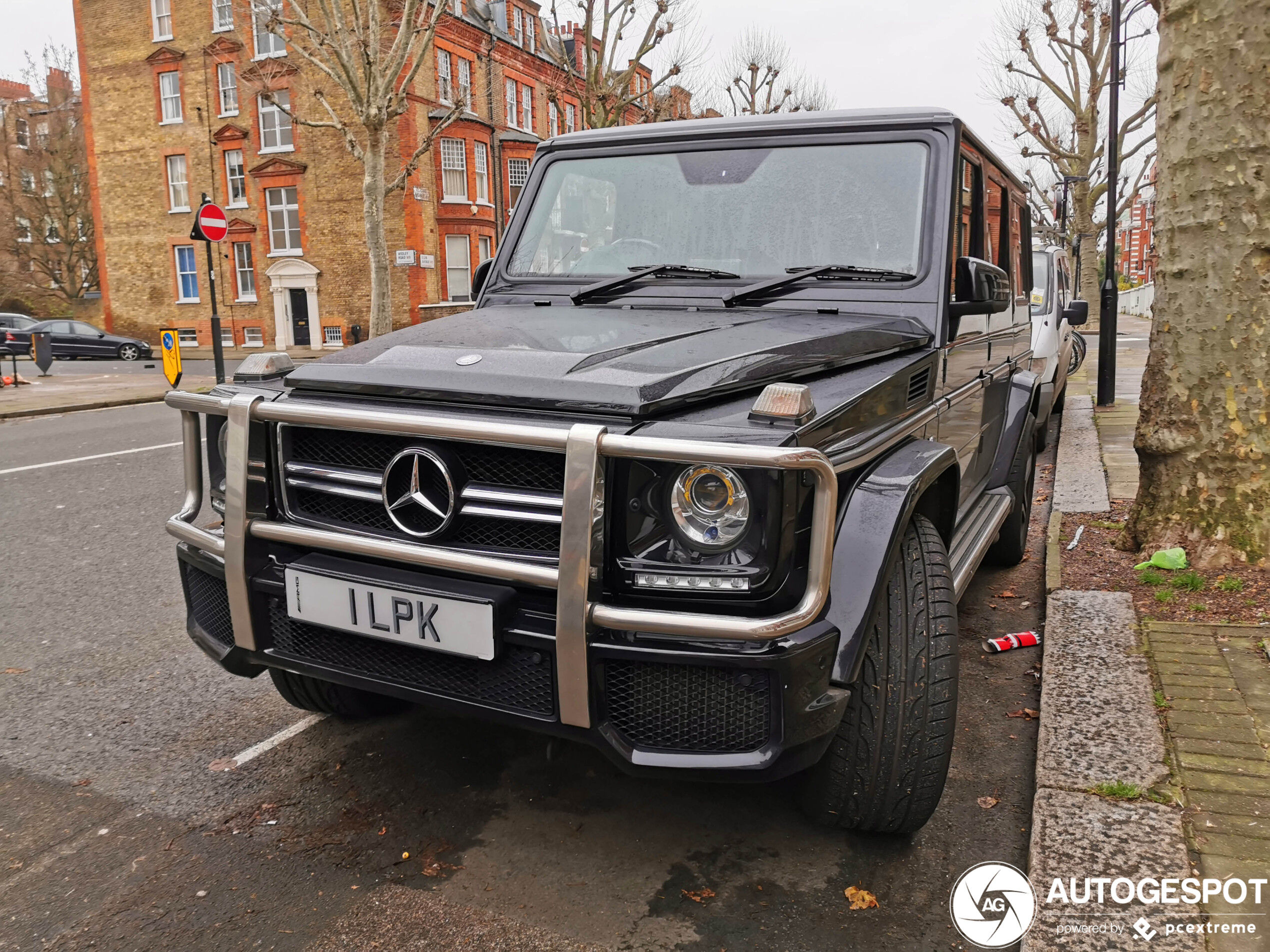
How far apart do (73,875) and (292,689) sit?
2.80 feet

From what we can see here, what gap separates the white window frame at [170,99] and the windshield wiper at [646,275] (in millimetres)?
36854

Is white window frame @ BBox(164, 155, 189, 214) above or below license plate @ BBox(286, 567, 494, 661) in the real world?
above

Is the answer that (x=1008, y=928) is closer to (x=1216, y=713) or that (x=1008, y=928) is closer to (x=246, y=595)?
(x=1216, y=713)

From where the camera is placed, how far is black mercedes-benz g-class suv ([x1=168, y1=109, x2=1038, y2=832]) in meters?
2.06

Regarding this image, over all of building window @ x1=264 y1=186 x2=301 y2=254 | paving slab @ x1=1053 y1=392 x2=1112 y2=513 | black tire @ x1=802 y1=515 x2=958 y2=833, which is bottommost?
paving slab @ x1=1053 y1=392 x2=1112 y2=513

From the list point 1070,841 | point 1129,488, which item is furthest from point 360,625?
point 1129,488

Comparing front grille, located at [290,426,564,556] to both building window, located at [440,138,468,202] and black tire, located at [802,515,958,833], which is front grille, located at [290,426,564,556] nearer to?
black tire, located at [802,515,958,833]

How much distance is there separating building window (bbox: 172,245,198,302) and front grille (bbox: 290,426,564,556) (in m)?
37.0

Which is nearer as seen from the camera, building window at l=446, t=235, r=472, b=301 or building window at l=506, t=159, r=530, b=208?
building window at l=446, t=235, r=472, b=301

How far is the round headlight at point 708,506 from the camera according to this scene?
207 centimetres

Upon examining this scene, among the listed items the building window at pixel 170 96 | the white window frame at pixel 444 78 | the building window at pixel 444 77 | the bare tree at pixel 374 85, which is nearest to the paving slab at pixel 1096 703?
the bare tree at pixel 374 85

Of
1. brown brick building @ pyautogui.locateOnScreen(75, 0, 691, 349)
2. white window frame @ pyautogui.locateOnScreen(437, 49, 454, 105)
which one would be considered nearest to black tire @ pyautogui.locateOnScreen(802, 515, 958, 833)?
brown brick building @ pyautogui.locateOnScreen(75, 0, 691, 349)

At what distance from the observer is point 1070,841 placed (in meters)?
2.52

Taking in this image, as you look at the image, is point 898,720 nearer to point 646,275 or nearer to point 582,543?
point 582,543
